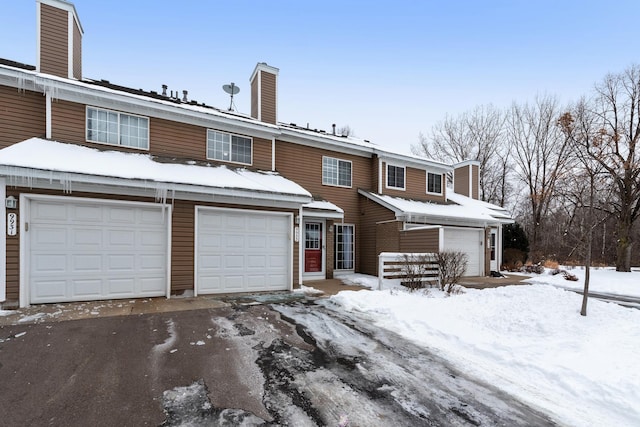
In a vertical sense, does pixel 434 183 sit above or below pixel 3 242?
above

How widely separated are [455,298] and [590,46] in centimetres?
1408

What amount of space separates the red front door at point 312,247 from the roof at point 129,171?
2.49 meters

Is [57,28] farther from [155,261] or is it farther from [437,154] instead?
[437,154]

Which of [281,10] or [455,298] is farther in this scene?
[281,10]

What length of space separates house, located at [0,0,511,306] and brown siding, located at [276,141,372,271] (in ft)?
0.25

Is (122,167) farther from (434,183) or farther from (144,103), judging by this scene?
(434,183)

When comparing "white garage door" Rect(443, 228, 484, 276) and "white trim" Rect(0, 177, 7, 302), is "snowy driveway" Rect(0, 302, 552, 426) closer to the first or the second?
"white trim" Rect(0, 177, 7, 302)

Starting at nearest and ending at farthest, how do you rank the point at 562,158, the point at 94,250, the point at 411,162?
the point at 94,250 < the point at 411,162 < the point at 562,158

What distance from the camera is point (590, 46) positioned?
44.7ft

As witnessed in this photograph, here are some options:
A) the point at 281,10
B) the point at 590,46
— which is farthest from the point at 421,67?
the point at 281,10

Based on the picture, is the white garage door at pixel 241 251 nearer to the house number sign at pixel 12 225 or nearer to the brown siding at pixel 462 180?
the house number sign at pixel 12 225

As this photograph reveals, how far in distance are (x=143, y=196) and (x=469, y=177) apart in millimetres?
17575

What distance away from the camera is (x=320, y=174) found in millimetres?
12492

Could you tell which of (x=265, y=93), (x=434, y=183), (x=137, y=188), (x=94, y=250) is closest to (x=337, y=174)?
(x=265, y=93)
